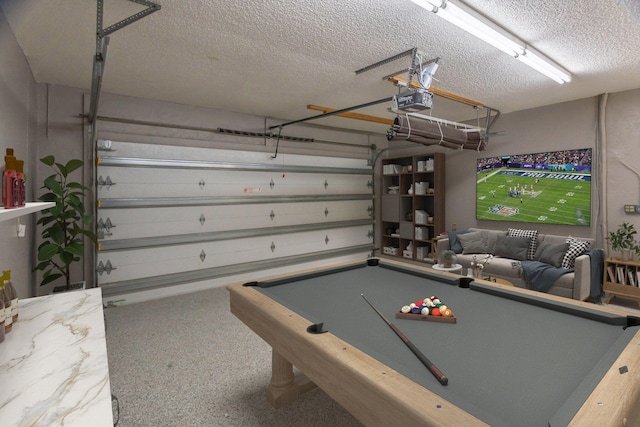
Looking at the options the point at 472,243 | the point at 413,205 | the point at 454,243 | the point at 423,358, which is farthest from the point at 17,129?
the point at 413,205

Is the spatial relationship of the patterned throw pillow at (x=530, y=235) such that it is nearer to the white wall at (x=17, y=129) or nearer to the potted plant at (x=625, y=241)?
the potted plant at (x=625, y=241)

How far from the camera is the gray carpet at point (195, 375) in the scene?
2037mm

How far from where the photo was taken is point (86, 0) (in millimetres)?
2098

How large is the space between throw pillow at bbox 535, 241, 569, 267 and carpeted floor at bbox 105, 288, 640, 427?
2.68 ft

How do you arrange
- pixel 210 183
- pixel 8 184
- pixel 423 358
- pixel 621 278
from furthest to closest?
pixel 210 183
pixel 621 278
pixel 8 184
pixel 423 358

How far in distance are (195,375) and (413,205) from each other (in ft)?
16.3

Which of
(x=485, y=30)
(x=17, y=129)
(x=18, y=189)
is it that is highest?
(x=485, y=30)

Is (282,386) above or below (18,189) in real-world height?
below

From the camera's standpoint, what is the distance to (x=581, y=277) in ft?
12.2

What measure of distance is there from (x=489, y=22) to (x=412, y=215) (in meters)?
4.44

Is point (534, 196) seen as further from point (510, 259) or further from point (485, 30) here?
point (485, 30)

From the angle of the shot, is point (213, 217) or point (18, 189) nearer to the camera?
point (18, 189)

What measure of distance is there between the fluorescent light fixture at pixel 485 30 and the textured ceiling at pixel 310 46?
7cm

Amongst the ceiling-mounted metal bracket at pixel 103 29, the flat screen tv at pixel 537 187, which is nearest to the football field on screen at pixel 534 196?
the flat screen tv at pixel 537 187
